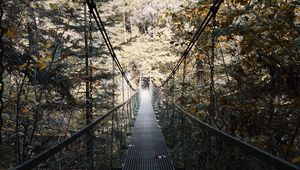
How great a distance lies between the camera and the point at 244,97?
126 inches

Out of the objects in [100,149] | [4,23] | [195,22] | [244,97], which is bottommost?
[100,149]

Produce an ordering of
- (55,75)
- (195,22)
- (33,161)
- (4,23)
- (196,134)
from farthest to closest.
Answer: (195,22) < (55,75) < (4,23) < (196,134) < (33,161)

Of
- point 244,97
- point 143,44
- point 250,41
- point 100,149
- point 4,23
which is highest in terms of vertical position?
point 143,44

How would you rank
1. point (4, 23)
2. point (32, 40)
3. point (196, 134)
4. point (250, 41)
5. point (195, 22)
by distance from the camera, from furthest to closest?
1. point (195, 22)
2. point (32, 40)
3. point (4, 23)
4. point (250, 41)
5. point (196, 134)

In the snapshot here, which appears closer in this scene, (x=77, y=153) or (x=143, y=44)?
(x=77, y=153)

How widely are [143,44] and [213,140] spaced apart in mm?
16816

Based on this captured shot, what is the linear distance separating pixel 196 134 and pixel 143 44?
16.2 metres

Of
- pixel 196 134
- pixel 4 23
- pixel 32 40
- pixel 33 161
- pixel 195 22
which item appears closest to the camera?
pixel 33 161

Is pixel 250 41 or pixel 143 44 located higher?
pixel 143 44

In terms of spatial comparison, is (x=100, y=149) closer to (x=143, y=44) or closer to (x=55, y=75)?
(x=55, y=75)

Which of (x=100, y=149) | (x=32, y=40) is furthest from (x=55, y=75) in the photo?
(x=100, y=149)

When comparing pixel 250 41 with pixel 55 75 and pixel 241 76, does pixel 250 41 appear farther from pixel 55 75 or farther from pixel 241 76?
pixel 55 75

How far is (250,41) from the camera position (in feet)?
10.3

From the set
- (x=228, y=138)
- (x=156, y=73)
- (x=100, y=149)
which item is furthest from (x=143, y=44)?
(x=228, y=138)
